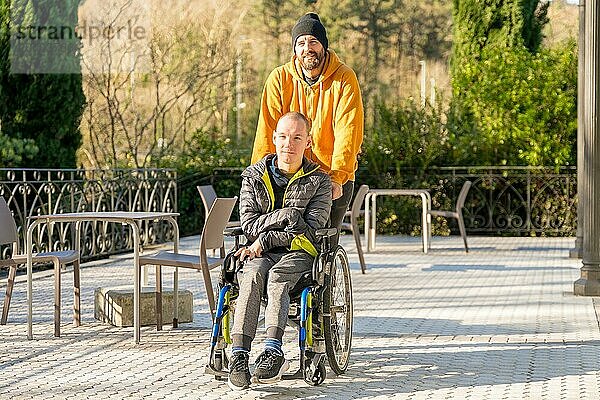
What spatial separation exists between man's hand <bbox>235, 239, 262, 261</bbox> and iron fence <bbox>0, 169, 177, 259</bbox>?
226 inches

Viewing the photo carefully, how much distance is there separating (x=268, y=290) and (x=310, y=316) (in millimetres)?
240

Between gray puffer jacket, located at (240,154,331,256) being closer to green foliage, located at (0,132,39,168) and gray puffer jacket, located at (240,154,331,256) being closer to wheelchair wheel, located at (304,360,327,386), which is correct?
wheelchair wheel, located at (304,360,327,386)

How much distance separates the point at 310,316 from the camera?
5.64m

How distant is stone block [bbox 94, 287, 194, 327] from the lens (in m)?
7.88

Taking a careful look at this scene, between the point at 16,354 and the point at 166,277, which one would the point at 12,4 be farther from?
the point at 16,354

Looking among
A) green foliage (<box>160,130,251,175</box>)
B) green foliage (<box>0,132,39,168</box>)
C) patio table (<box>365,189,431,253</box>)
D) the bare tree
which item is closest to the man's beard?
patio table (<box>365,189,431,253</box>)

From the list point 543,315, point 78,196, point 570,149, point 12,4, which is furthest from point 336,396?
point 570,149

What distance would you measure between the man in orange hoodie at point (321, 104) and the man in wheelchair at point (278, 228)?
0.87ft

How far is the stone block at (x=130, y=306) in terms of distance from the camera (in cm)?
788

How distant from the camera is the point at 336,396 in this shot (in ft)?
18.2

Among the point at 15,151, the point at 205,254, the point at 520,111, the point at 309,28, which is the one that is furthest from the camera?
the point at 520,111

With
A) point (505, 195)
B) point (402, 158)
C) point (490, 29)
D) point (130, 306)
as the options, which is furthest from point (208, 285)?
point (490, 29)

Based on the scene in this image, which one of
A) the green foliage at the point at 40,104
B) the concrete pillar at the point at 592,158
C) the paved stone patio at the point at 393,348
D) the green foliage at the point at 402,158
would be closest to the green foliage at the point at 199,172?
the green foliage at the point at 402,158

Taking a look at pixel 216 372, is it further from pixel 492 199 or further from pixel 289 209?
pixel 492 199
